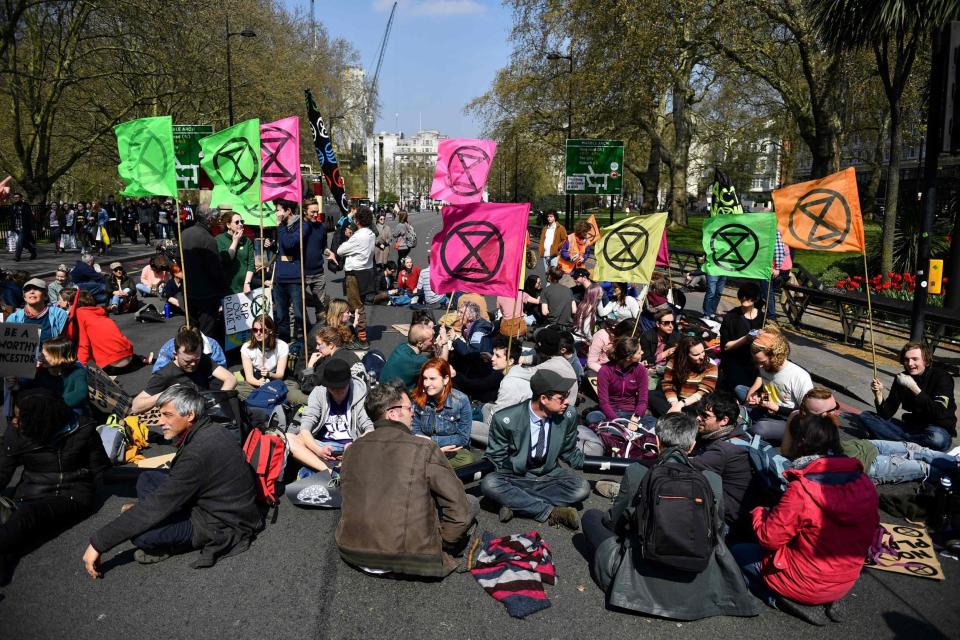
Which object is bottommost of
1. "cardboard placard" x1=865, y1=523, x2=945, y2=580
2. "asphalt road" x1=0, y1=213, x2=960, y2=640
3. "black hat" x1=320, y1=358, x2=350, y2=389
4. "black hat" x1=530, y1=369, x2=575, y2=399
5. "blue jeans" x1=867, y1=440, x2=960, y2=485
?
"asphalt road" x1=0, y1=213, x2=960, y2=640

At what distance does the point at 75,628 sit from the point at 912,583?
4944 mm

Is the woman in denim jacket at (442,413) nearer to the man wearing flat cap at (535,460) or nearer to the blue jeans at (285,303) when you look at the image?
the man wearing flat cap at (535,460)

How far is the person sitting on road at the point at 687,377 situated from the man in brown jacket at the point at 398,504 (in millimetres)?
3573

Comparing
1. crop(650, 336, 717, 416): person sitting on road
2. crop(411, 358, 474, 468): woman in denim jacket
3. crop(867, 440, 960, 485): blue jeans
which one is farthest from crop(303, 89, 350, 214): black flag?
crop(867, 440, 960, 485): blue jeans

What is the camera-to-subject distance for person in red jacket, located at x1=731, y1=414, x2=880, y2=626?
3740 millimetres

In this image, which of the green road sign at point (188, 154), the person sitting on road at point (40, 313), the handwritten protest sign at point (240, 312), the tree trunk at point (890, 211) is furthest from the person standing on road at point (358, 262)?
Result: the green road sign at point (188, 154)

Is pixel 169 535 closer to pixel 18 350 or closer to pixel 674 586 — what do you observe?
pixel 18 350

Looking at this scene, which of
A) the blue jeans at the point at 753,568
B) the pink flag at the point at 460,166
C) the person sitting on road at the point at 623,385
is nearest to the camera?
the blue jeans at the point at 753,568

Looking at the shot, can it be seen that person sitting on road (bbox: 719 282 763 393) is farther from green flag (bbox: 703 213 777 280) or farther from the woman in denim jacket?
the woman in denim jacket

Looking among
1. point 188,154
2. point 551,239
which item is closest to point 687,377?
point 551,239

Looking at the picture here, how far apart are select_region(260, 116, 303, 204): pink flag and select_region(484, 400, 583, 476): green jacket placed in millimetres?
4867

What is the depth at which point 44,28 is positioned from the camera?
28203 mm

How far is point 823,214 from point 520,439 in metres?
4.63

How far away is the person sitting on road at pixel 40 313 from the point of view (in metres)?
7.61
